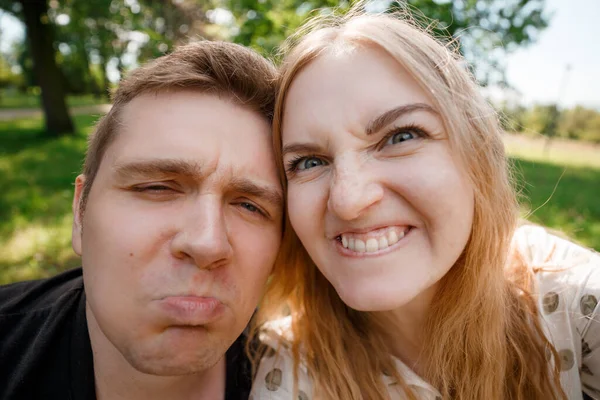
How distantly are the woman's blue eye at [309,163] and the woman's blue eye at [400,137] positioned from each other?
0.30m

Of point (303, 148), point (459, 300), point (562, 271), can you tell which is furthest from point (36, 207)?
point (562, 271)

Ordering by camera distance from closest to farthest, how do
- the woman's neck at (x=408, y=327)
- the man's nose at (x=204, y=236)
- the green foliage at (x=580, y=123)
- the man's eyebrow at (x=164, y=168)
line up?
the man's nose at (x=204, y=236) < the man's eyebrow at (x=164, y=168) < the woman's neck at (x=408, y=327) < the green foliage at (x=580, y=123)

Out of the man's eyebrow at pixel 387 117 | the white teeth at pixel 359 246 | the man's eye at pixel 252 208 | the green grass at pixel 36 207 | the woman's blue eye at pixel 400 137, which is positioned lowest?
the green grass at pixel 36 207

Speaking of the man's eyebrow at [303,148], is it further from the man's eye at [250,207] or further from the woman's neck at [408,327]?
the woman's neck at [408,327]

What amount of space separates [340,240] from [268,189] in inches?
14.7

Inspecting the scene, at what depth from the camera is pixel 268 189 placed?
5.63ft

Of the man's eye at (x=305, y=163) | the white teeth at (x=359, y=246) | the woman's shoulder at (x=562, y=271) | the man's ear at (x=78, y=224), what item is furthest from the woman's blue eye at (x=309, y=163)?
the woman's shoulder at (x=562, y=271)

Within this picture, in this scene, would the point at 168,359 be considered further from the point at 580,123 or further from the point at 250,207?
the point at 580,123

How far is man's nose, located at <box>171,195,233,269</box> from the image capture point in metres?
1.44

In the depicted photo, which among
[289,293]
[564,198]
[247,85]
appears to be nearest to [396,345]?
[289,293]

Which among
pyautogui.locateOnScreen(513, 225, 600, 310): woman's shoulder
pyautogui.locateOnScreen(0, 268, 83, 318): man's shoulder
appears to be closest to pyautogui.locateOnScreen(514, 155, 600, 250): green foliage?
pyautogui.locateOnScreen(513, 225, 600, 310): woman's shoulder

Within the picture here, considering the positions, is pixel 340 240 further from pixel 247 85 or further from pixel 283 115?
pixel 247 85

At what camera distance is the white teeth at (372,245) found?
153cm

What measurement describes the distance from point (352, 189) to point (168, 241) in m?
0.71
